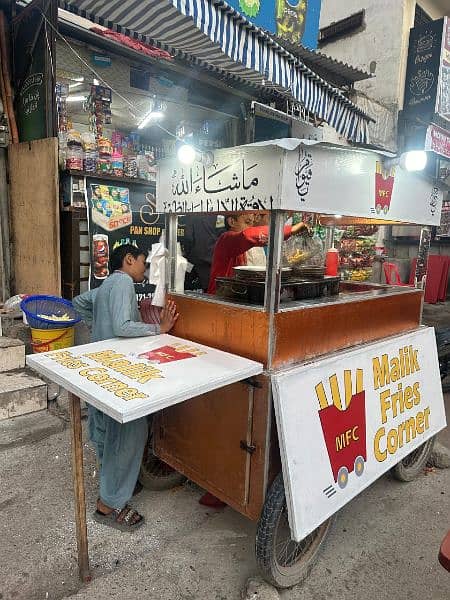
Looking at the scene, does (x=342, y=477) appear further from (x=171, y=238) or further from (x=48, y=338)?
(x=48, y=338)

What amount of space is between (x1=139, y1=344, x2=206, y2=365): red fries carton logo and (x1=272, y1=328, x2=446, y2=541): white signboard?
532 millimetres

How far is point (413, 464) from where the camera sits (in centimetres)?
338

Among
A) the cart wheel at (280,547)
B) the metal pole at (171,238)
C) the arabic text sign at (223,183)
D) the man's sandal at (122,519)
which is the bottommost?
the man's sandal at (122,519)

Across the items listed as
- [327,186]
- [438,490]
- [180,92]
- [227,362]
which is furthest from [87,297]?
[180,92]

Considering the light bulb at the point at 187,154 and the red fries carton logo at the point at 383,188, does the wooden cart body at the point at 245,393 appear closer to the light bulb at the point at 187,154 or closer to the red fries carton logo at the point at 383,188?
the red fries carton logo at the point at 383,188

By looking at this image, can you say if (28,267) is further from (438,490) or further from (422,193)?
(438,490)

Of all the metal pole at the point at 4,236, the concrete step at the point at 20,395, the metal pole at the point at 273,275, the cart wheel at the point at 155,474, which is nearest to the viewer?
the metal pole at the point at 273,275

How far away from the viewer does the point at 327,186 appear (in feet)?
7.33

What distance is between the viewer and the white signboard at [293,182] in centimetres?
203

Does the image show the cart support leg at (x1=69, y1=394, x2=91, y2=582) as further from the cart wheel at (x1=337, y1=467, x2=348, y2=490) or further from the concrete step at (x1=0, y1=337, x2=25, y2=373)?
the concrete step at (x1=0, y1=337, x2=25, y2=373)

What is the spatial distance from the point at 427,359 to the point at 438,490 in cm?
103

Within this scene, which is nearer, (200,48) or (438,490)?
(438,490)

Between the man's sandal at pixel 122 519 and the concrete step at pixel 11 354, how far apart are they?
91.9 inches

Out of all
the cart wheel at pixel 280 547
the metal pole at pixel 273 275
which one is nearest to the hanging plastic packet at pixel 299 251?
the metal pole at pixel 273 275
